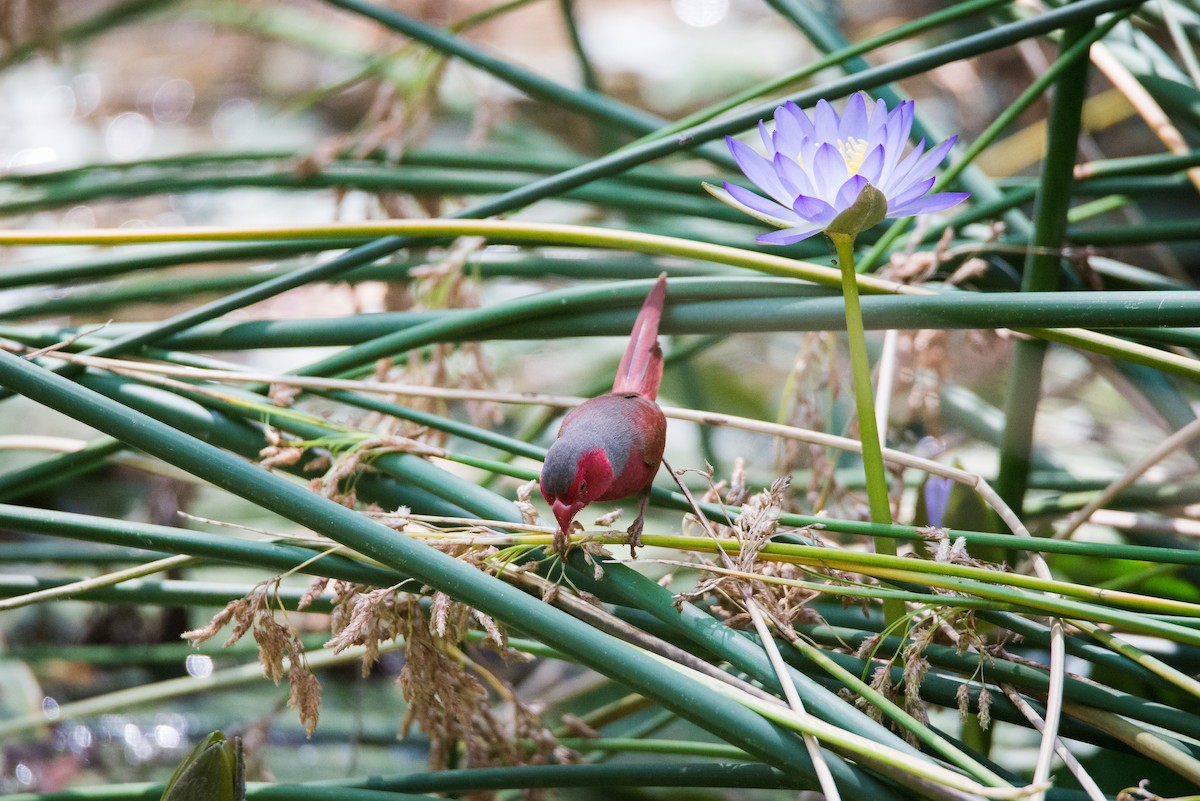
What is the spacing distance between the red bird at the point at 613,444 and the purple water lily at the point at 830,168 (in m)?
0.22

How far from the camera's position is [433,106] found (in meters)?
1.70

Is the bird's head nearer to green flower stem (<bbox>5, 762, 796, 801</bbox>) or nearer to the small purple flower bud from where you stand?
green flower stem (<bbox>5, 762, 796, 801</bbox>)

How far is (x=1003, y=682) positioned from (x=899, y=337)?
61 cm

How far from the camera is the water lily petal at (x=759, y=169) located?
2.54ft

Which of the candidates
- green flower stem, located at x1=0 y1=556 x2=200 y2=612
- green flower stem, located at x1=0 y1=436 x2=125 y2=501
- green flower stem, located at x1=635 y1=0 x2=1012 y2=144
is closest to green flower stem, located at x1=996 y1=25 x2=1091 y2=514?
green flower stem, located at x1=635 y1=0 x2=1012 y2=144

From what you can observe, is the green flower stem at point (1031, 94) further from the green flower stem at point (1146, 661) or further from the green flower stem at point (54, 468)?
the green flower stem at point (54, 468)

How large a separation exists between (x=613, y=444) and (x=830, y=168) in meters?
0.37

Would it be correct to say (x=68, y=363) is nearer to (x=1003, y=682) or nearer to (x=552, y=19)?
(x=1003, y=682)

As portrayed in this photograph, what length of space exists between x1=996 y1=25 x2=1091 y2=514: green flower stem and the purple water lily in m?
0.31

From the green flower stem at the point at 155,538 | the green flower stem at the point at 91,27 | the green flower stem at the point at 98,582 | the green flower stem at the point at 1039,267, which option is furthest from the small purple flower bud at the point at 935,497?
the green flower stem at the point at 91,27

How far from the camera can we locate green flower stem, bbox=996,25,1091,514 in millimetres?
1015

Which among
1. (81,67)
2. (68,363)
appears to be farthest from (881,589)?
(81,67)

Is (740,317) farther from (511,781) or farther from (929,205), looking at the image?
(511,781)

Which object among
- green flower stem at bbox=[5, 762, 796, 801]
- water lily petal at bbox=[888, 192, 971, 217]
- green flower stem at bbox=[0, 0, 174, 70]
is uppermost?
Answer: green flower stem at bbox=[0, 0, 174, 70]
